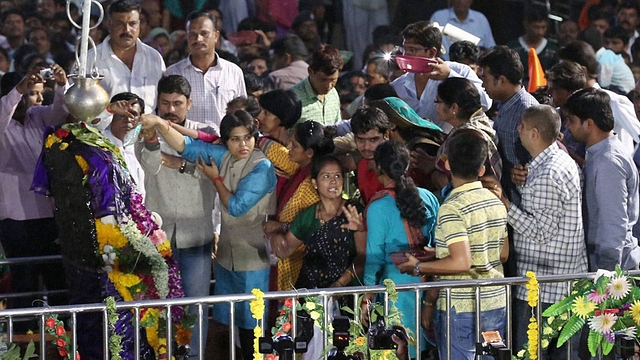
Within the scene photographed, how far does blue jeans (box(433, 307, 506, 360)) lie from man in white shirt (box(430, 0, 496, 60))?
5.96 meters

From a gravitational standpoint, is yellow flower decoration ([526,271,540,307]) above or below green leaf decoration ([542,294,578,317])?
above

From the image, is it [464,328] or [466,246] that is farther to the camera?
[464,328]

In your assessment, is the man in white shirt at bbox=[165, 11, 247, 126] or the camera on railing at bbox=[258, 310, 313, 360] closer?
the camera on railing at bbox=[258, 310, 313, 360]

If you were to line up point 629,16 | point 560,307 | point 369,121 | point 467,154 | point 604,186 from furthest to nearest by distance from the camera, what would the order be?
point 629,16, point 369,121, point 604,186, point 467,154, point 560,307

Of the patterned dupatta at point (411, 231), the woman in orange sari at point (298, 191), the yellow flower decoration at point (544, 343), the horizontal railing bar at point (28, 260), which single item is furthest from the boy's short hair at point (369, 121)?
the horizontal railing bar at point (28, 260)

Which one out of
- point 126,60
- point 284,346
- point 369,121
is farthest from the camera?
point 126,60

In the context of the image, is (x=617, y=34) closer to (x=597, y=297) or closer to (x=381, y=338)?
(x=597, y=297)

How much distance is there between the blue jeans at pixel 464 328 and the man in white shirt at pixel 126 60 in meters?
3.00

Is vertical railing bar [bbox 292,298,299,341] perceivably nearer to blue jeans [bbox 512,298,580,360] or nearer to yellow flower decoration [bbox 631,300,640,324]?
blue jeans [bbox 512,298,580,360]

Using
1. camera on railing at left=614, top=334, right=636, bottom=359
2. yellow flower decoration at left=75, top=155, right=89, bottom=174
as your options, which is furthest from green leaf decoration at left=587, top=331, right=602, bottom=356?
yellow flower decoration at left=75, top=155, right=89, bottom=174

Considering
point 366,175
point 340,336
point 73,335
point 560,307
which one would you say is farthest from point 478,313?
point 73,335

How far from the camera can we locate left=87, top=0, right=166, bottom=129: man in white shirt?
25.8 ft

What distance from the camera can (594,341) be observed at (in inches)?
209

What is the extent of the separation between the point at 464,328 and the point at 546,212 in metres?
0.77
